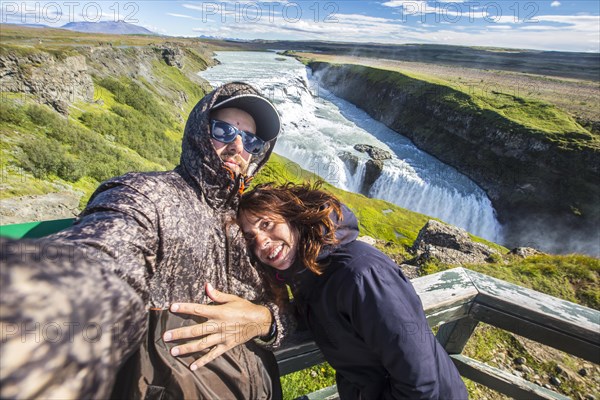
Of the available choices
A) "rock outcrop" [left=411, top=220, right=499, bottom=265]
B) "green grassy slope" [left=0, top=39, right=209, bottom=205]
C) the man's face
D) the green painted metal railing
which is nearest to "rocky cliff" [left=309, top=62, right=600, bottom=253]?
"rock outcrop" [left=411, top=220, right=499, bottom=265]

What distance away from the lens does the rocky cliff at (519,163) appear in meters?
38.0

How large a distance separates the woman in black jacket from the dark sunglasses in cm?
40

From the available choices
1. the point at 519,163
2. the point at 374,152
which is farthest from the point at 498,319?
the point at 519,163

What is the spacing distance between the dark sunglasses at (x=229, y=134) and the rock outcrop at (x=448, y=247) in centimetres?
933

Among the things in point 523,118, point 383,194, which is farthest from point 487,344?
point 523,118

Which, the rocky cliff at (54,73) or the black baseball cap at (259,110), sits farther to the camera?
the rocky cliff at (54,73)

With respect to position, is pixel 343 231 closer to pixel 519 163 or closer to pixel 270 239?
pixel 270 239

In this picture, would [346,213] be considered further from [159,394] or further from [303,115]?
[303,115]

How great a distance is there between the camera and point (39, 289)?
597 mm

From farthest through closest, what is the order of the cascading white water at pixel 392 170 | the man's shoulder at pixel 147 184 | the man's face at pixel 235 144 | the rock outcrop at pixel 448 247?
1. the cascading white water at pixel 392 170
2. the rock outcrop at pixel 448 247
3. the man's face at pixel 235 144
4. the man's shoulder at pixel 147 184

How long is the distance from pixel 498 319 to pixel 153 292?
230 cm

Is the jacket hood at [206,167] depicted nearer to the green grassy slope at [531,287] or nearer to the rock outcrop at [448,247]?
the green grassy slope at [531,287]

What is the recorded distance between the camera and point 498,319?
227cm

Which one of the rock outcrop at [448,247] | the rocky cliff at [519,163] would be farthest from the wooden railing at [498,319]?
the rocky cliff at [519,163]
